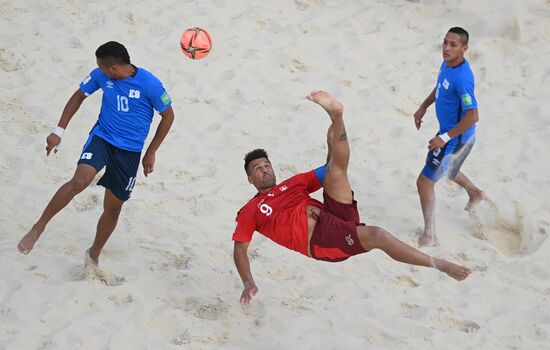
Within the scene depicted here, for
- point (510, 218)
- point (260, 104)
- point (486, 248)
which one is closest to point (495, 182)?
point (510, 218)

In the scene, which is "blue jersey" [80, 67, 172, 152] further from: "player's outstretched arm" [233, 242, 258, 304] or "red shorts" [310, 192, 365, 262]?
"red shorts" [310, 192, 365, 262]

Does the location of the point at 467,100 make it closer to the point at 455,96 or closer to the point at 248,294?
the point at 455,96

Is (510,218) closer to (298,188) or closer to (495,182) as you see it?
(495,182)

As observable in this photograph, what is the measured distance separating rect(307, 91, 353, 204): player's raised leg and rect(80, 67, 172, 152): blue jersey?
116cm

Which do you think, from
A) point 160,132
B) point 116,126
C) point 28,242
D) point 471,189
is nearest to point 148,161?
point 160,132

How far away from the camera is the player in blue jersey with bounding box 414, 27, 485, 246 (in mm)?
6316

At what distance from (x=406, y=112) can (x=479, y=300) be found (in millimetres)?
2902

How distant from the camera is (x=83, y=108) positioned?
809 cm

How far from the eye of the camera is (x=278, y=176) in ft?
24.4

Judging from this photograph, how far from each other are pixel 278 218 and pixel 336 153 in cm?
57

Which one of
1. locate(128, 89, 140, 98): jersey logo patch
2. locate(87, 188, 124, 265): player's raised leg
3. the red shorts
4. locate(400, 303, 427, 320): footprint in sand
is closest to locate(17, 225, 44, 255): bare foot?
locate(87, 188, 124, 265): player's raised leg

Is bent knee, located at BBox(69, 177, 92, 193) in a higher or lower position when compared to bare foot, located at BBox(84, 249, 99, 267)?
higher

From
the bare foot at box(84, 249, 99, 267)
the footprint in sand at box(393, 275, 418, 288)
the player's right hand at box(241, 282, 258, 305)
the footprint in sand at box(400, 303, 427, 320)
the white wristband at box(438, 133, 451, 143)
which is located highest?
the white wristband at box(438, 133, 451, 143)

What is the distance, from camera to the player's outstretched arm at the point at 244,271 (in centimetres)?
503
